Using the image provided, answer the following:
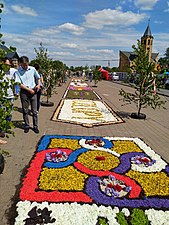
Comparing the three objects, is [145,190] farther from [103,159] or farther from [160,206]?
[103,159]

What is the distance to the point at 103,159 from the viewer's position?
469cm

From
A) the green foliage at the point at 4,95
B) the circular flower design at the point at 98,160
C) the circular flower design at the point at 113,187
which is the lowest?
the circular flower design at the point at 113,187

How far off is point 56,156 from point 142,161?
185cm

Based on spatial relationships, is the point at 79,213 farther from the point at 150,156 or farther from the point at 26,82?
the point at 26,82

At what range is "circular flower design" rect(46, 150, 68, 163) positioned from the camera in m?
4.55

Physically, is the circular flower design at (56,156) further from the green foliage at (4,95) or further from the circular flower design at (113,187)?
the green foliage at (4,95)

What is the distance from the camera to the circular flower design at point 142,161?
461 cm

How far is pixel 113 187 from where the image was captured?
3.60 m

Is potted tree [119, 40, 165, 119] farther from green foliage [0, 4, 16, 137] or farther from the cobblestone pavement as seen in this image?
green foliage [0, 4, 16, 137]

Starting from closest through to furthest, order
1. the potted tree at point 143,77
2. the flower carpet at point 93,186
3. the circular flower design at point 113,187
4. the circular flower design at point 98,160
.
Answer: the flower carpet at point 93,186 < the circular flower design at point 113,187 < the circular flower design at point 98,160 < the potted tree at point 143,77

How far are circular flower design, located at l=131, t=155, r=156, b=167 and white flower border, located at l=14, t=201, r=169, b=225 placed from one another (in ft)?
5.09

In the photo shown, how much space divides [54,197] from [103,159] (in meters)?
1.69

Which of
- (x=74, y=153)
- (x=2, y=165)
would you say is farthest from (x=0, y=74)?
(x=74, y=153)

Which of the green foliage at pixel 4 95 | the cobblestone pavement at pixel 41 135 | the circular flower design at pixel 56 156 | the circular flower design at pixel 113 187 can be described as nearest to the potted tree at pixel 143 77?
the cobblestone pavement at pixel 41 135
